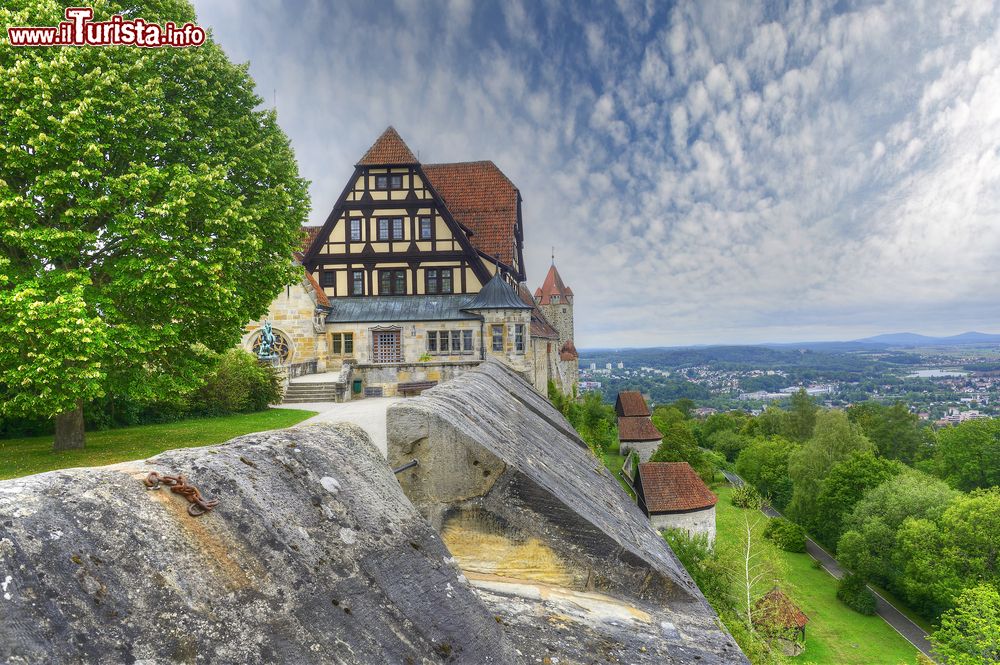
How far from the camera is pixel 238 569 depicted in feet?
5.43

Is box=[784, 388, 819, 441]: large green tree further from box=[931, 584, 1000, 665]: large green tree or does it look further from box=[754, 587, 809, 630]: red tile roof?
box=[754, 587, 809, 630]: red tile roof

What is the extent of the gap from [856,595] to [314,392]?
107 ft

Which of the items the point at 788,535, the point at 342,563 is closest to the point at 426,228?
the point at 342,563

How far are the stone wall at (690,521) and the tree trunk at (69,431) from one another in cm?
2492

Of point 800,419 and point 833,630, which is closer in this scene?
point 833,630

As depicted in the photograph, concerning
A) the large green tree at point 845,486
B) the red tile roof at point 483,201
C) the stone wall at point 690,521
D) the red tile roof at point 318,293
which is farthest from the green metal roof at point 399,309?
the large green tree at point 845,486

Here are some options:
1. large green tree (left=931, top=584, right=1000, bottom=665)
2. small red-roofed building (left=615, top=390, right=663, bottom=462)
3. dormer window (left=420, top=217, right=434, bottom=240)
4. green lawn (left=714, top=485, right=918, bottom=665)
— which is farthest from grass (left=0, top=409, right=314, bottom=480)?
small red-roofed building (left=615, top=390, right=663, bottom=462)

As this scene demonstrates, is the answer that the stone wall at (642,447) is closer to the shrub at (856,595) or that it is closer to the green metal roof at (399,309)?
the shrub at (856,595)

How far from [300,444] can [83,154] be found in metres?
10.8

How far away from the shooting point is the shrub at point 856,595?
33062 mm

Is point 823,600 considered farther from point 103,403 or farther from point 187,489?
point 187,489

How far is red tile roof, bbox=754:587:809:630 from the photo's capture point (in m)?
17.7

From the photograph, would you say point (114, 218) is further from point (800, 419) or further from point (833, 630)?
point (800, 419)

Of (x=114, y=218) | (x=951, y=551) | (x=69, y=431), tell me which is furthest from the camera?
(x=951, y=551)
